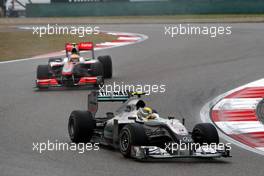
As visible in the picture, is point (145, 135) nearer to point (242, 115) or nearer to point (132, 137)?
point (132, 137)

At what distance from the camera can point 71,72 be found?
52.5 feet

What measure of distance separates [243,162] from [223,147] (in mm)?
274

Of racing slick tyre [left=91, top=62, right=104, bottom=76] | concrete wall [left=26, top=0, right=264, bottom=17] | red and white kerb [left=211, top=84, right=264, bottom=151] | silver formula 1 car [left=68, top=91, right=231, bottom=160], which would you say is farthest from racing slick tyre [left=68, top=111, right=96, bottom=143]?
concrete wall [left=26, top=0, right=264, bottom=17]

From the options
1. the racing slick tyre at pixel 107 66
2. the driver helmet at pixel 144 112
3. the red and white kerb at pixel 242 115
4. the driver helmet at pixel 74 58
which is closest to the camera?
the driver helmet at pixel 144 112

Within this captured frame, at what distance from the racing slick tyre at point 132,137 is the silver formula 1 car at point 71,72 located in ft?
23.6

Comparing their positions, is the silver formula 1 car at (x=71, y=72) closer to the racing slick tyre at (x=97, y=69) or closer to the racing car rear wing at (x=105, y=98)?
the racing slick tyre at (x=97, y=69)

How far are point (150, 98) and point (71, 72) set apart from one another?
2485 mm

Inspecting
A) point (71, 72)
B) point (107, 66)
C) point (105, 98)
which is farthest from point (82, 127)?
point (107, 66)

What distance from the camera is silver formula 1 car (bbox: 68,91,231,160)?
8.47m

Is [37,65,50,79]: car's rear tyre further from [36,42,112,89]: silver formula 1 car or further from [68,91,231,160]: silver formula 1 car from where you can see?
[68,91,231,160]: silver formula 1 car

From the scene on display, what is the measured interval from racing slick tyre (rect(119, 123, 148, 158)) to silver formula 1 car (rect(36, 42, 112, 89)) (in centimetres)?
719

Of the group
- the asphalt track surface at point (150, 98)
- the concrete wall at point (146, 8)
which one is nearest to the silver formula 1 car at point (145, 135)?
the asphalt track surface at point (150, 98)

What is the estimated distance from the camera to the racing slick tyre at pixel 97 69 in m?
16.0

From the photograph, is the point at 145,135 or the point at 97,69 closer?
the point at 145,135
